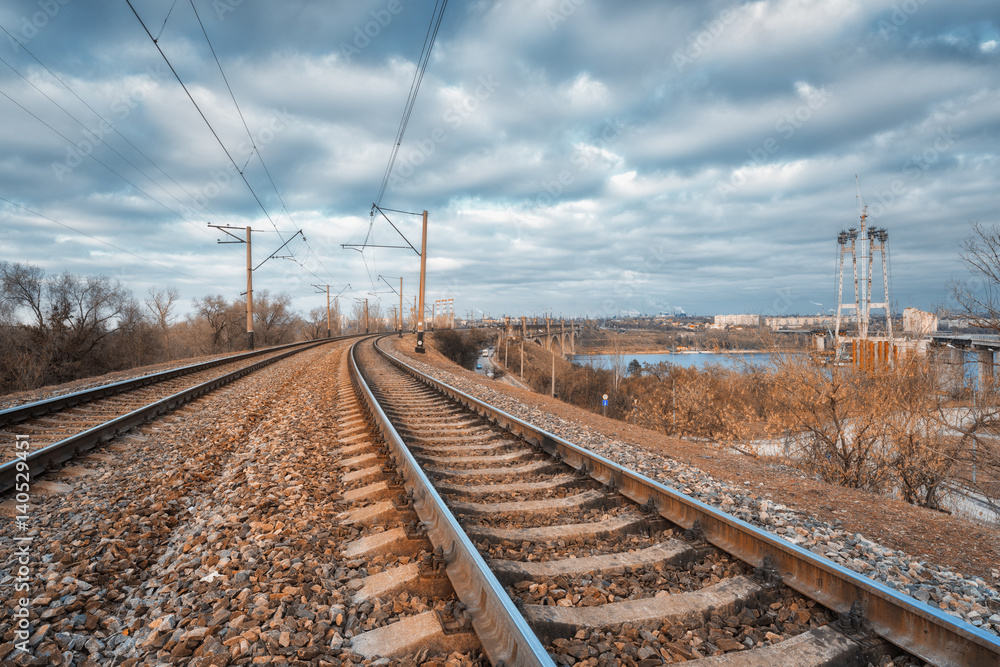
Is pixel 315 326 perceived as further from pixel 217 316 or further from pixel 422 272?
pixel 422 272

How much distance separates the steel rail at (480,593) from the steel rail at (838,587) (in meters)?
1.72

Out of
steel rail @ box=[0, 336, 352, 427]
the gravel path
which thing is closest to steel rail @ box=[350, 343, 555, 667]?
the gravel path

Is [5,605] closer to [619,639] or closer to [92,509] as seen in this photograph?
[92,509]

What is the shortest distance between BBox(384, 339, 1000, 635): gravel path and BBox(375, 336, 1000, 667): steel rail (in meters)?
A: 0.28

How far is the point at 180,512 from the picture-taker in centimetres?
454

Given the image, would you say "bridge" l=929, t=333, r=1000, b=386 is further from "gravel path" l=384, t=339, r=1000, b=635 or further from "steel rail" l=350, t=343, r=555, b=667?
"steel rail" l=350, t=343, r=555, b=667

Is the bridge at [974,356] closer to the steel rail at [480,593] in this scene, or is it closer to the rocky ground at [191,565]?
the steel rail at [480,593]

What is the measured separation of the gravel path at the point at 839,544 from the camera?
9.62ft

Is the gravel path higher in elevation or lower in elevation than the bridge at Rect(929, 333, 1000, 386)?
lower

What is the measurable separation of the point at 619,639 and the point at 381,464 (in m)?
3.36

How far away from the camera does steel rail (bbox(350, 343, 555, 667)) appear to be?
209 cm

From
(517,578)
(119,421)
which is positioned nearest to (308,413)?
(119,421)

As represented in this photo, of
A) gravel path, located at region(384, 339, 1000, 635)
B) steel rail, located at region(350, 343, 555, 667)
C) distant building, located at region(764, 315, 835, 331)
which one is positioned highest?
distant building, located at region(764, 315, 835, 331)

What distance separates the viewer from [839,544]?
3.72m
